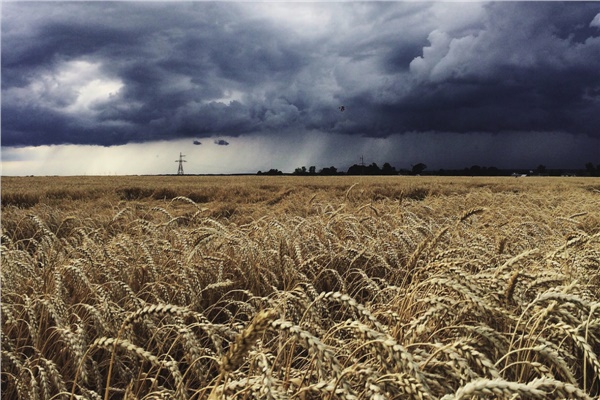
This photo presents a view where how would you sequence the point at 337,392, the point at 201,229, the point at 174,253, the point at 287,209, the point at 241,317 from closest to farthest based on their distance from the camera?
the point at 337,392 → the point at 241,317 → the point at 174,253 → the point at 201,229 → the point at 287,209

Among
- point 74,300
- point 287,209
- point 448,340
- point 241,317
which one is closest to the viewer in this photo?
point 448,340

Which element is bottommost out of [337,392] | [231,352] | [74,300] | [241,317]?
[241,317]

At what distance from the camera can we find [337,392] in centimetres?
141

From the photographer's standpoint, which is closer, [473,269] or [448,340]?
[448,340]

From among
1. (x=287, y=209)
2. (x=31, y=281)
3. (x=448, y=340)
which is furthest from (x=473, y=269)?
(x=287, y=209)

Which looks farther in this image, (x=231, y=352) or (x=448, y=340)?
(x=448, y=340)

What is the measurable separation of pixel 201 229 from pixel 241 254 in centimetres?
94

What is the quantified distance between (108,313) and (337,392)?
1.89 m

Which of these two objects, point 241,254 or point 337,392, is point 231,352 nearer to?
point 337,392

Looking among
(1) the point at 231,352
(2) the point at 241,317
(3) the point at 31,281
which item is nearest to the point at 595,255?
(2) the point at 241,317

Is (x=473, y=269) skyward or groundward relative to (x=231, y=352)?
groundward

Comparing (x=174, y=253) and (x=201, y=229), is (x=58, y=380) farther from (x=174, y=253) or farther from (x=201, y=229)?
(x=201, y=229)

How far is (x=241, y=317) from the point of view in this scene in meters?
3.71

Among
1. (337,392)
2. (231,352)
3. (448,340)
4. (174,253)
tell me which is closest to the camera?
(231,352)
